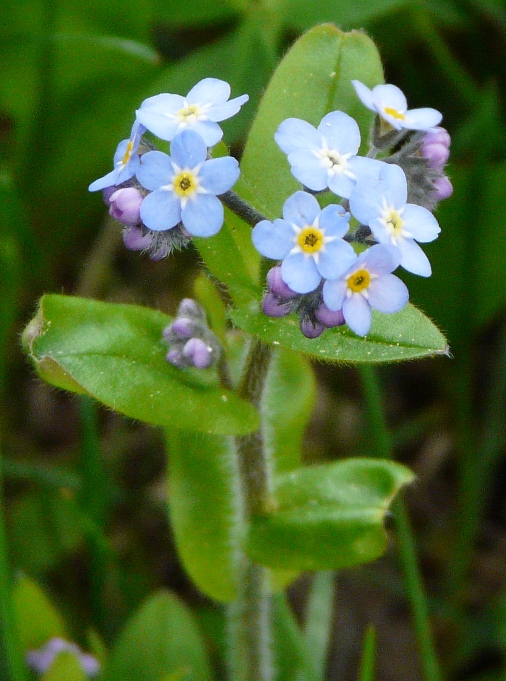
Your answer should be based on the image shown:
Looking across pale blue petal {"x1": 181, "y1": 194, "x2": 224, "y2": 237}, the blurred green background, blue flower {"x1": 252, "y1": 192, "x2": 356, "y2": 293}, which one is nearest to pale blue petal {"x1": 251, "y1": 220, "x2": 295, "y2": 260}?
blue flower {"x1": 252, "y1": 192, "x2": 356, "y2": 293}

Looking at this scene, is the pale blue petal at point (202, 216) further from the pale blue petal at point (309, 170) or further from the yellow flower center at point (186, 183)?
the pale blue petal at point (309, 170)

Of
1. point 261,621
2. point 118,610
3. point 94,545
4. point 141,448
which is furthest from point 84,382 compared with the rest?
point 141,448

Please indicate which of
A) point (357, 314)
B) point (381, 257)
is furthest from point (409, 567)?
point (381, 257)

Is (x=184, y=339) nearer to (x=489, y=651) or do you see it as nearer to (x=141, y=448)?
(x=141, y=448)

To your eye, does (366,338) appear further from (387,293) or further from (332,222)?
(332,222)

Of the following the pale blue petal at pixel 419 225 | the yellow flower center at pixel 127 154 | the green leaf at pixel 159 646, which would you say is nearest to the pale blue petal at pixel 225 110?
the yellow flower center at pixel 127 154

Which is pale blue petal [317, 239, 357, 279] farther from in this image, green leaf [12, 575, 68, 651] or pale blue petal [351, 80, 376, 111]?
green leaf [12, 575, 68, 651]
